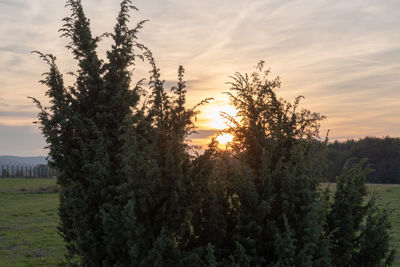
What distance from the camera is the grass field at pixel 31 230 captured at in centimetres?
1764

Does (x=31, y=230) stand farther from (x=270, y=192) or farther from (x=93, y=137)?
(x=270, y=192)

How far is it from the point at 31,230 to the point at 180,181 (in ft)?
67.3

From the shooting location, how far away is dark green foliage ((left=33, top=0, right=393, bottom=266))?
28.5ft

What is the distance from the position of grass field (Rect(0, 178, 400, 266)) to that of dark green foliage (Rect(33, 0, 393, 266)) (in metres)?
2.94

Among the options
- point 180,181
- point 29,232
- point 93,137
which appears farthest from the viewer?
point 29,232

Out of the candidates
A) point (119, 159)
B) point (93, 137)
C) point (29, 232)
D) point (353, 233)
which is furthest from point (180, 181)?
point (29, 232)

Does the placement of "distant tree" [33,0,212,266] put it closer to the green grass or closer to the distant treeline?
the green grass

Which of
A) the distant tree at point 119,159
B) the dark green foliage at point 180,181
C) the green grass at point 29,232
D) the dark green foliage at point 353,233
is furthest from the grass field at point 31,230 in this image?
the distant tree at point 119,159

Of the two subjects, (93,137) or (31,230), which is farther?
(31,230)

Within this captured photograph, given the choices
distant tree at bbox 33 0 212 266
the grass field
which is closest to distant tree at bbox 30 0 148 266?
distant tree at bbox 33 0 212 266

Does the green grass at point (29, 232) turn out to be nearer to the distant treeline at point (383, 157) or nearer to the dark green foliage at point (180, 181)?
the dark green foliage at point (180, 181)

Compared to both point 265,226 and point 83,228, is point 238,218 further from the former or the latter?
point 83,228

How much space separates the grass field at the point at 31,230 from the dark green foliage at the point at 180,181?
2938 millimetres

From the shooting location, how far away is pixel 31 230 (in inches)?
995
